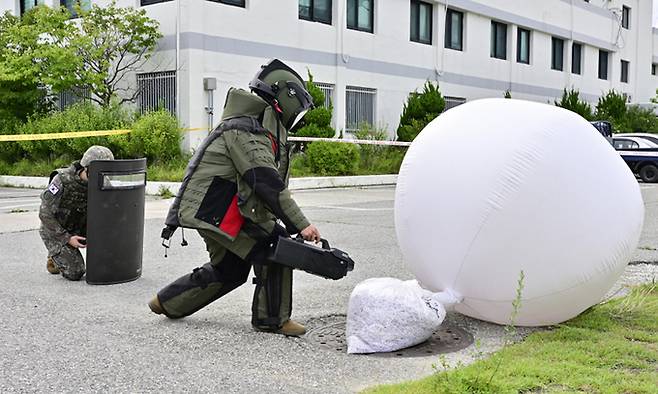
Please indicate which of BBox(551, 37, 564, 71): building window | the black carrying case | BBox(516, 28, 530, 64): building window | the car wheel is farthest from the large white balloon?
BBox(551, 37, 564, 71): building window

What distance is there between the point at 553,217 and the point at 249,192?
1.95m

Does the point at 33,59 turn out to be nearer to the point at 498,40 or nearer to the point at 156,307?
the point at 156,307

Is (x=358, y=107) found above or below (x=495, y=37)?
below

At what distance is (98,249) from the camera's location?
682cm

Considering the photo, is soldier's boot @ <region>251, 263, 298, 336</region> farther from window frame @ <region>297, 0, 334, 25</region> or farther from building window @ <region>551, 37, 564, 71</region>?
building window @ <region>551, 37, 564, 71</region>

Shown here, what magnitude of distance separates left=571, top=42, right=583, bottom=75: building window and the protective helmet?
108ft

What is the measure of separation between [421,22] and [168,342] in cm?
2310

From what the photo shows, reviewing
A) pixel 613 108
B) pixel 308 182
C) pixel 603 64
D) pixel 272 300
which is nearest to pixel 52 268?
pixel 272 300

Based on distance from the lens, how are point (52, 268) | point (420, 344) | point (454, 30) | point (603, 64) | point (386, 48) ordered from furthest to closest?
point (603, 64), point (454, 30), point (386, 48), point (52, 268), point (420, 344)

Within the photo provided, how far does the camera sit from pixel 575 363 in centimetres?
446

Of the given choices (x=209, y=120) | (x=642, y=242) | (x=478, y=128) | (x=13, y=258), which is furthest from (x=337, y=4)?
(x=478, y=128)

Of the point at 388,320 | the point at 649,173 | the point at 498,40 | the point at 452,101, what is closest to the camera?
the point at 388,320

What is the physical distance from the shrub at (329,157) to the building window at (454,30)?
9.18 metres

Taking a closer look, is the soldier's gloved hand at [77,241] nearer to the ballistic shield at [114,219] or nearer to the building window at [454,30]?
the ballistic shield at [114,219]
